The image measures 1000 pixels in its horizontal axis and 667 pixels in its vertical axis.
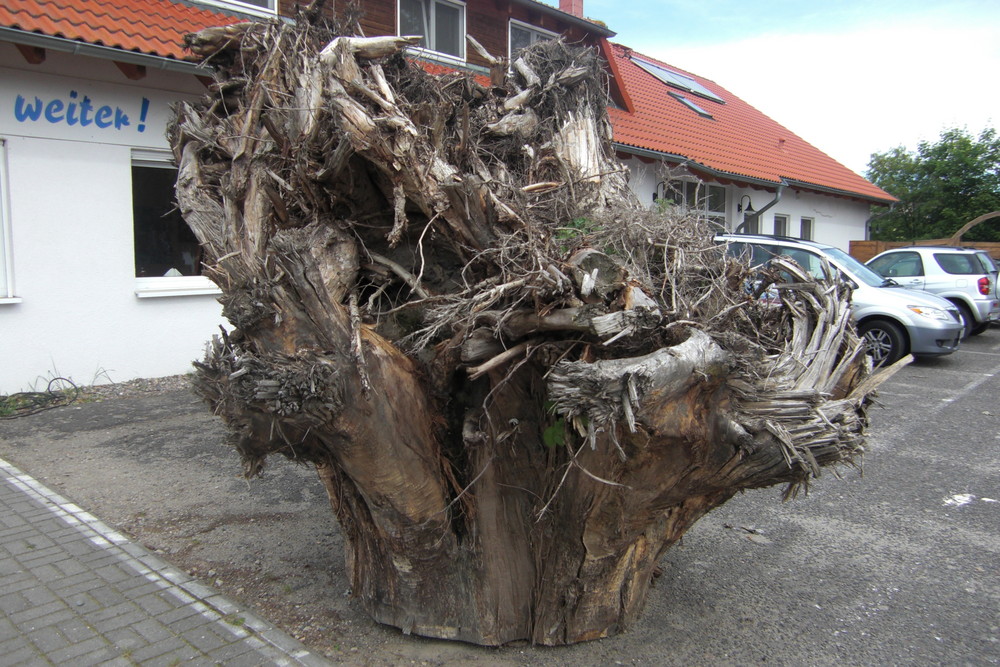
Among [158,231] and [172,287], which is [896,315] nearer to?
[172,287]

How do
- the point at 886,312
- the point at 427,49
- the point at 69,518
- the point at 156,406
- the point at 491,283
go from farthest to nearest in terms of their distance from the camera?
the point at 427,49, the point at 886,312, the point at 156,406, the point at 69,518, the point at 491,283

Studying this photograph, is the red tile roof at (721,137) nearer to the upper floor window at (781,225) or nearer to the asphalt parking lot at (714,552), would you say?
the upper floor window at (781,225)

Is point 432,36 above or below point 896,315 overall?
above

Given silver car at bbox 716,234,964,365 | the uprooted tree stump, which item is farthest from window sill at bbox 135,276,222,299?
silver car at bbox 716,234,964,365

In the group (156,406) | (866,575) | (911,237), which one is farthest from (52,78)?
(911,237)

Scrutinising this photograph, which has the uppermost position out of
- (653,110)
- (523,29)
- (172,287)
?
(523,29)

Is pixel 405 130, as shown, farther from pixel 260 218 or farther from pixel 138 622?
pixel 138 622

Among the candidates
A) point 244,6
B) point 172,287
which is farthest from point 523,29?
point 172,287

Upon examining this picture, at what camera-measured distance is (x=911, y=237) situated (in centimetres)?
3102

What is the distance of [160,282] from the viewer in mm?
8539

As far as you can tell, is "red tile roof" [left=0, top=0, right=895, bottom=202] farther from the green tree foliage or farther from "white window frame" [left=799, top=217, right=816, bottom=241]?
the green tree foliage

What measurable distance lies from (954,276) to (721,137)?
20.6 ft

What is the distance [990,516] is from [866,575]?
163 centimetres

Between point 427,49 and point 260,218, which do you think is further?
point 427,49
